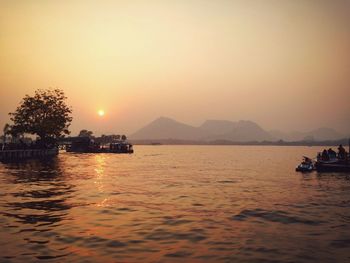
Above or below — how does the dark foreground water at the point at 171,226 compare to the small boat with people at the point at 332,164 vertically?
below

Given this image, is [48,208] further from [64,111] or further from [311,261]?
[64,111]

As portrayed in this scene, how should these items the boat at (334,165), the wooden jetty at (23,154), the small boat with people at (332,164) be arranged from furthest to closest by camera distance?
the wooden jetty at (23,154)
the small boat with people at (332,164)
the boat at (334,165)

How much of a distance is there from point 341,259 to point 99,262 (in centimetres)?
892

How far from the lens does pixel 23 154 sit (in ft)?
302

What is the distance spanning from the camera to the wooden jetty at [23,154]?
274 ft

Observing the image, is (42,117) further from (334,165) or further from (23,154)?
(334,165)

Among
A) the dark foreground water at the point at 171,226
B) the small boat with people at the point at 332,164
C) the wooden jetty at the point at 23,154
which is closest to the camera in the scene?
the dark foreground water at the point at 171,226

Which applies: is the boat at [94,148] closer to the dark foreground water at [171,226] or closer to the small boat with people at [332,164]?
the small boat with people at [332,164]

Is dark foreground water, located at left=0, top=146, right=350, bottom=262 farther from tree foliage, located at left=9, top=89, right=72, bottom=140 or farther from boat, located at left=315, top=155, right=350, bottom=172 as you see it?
tree foliage, located at left=9, top=89, right=72, bottom=140

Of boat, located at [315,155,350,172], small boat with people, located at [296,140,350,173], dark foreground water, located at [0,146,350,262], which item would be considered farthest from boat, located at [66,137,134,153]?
dark foreground water, located at [0,146,350,262]

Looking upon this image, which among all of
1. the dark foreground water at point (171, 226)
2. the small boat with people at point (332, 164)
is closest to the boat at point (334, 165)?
the small boat with people at point (332, 164)

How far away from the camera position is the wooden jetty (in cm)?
8350

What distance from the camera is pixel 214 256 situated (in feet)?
45.8

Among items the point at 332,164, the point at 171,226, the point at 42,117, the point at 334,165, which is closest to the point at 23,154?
the point at 42,117
